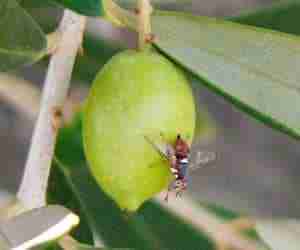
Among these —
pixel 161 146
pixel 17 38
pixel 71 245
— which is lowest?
pixel 71 245

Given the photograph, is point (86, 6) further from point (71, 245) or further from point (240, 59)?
point (71, 245)

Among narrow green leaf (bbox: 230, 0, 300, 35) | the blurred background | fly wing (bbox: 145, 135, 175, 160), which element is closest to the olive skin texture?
fly wing (bbox: 145, 135, 175, 160)

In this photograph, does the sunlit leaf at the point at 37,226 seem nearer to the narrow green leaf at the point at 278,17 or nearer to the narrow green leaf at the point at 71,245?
the narrow green leaf at the point at 71,245

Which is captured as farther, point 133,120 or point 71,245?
point 71,245

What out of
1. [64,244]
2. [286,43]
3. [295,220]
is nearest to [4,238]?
[64,244]

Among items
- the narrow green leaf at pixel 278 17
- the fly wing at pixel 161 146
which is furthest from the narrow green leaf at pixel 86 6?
the narrow green leaf at pixel 278 17

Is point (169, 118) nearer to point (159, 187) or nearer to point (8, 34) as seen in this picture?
point (159, 187)

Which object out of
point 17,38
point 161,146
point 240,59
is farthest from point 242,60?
point 17,38

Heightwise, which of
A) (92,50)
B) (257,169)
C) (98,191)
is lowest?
(257,169)
